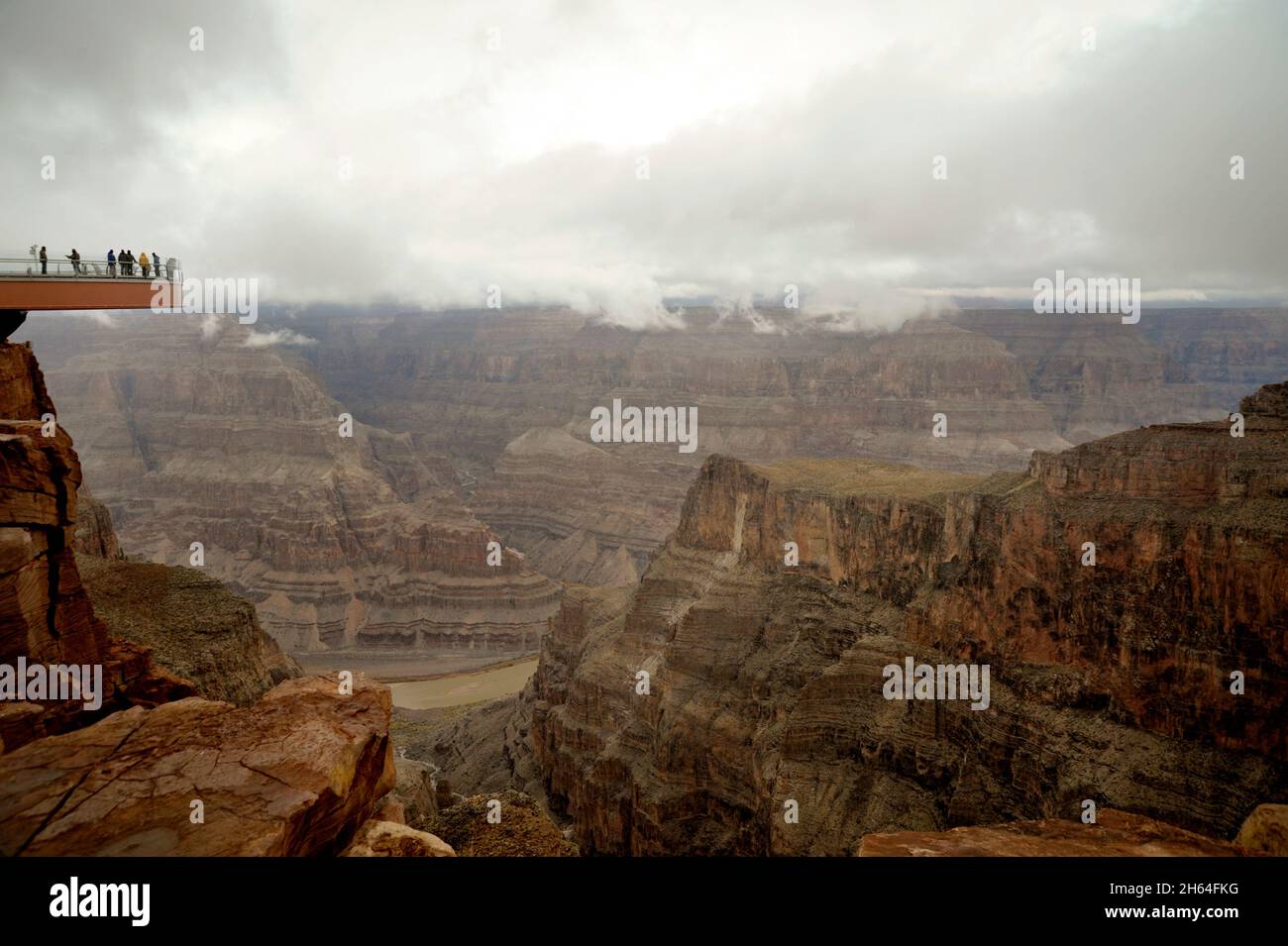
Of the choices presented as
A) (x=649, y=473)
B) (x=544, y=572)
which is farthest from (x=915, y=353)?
(x=544, y=572)

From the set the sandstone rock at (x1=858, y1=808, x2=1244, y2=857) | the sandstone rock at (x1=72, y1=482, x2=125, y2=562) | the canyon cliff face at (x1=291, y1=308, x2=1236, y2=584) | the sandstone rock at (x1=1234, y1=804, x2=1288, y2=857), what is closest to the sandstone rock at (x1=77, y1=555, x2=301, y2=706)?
the sandstone rock at (x1=72, y1=482, x2=125, y2=562)

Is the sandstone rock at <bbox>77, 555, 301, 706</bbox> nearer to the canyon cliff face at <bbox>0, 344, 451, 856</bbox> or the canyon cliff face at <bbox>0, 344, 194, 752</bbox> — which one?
the canyon cliff face at <bbox>0, 344, 194, 752</bbox>

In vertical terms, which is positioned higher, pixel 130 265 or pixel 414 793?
pixel 130 265

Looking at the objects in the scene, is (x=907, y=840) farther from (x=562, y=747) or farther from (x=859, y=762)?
(x=562, y=747)

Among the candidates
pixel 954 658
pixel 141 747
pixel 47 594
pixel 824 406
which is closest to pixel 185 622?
pixel 47 594

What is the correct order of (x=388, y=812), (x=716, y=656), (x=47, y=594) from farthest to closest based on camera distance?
(x=716, y=656) → (x=47, y=594) → (x=388, y=812)

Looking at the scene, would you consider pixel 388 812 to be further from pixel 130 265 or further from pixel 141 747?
pixel 130 265
